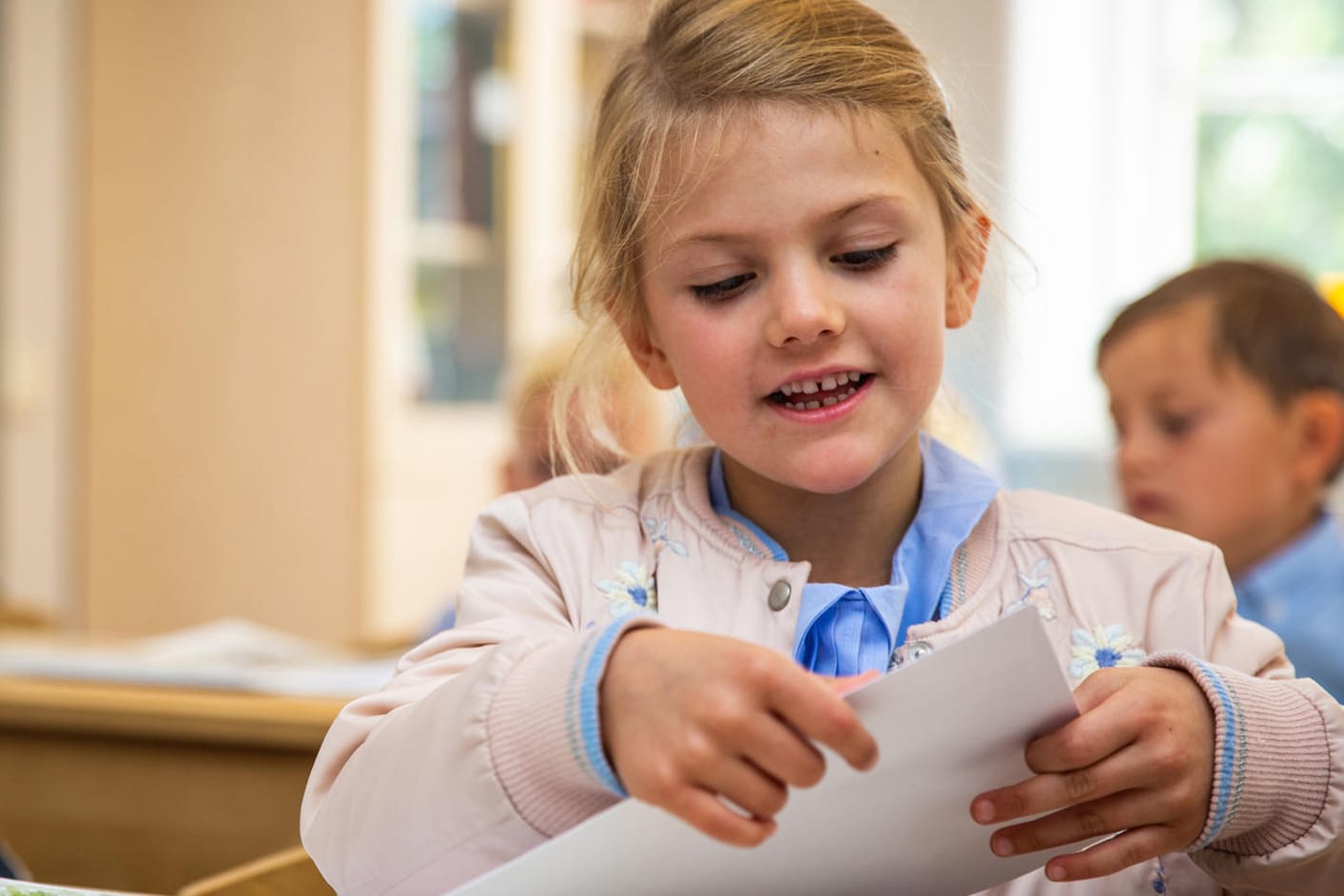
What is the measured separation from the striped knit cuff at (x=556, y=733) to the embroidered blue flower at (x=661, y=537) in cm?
25

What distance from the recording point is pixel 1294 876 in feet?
2.65

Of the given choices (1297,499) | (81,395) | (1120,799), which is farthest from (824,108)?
(81,395)

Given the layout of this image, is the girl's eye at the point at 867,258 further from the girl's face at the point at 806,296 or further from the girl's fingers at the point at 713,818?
the girl's fingers at the point at 713,818

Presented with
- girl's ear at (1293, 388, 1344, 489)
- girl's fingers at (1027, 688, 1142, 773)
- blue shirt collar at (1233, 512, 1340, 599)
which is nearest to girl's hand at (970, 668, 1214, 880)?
girl's fingers at (1027, 688, 1142, 773)

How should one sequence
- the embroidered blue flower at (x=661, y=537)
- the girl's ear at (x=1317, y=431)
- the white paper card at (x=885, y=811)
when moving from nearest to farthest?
the white paper card at (x=885, y=811) → the embroidered blue flower at (x=661, y=537) → the girl's ear at (x=1317, y=431)

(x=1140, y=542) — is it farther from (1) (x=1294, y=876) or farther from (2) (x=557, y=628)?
(2) (x=557, y=628)

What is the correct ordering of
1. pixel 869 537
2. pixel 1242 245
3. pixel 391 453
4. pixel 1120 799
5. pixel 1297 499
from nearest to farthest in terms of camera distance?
pixel 1120 799 < pixel 869 537 < pixel 1297 499 < pixel 391 453 < pixel 1242 245

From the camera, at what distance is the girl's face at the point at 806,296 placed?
0.91 m

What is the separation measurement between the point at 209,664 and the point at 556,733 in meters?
1.17

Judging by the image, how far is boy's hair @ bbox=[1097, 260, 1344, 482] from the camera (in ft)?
5.53

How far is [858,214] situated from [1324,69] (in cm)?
340

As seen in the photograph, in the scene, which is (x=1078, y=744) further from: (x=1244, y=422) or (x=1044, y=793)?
(x=1244, y=422)

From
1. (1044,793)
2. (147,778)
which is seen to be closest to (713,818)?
(1044,793)

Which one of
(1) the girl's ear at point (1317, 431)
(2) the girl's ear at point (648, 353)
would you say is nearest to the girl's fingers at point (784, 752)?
(2) the girl's ear at point (648, 353)
